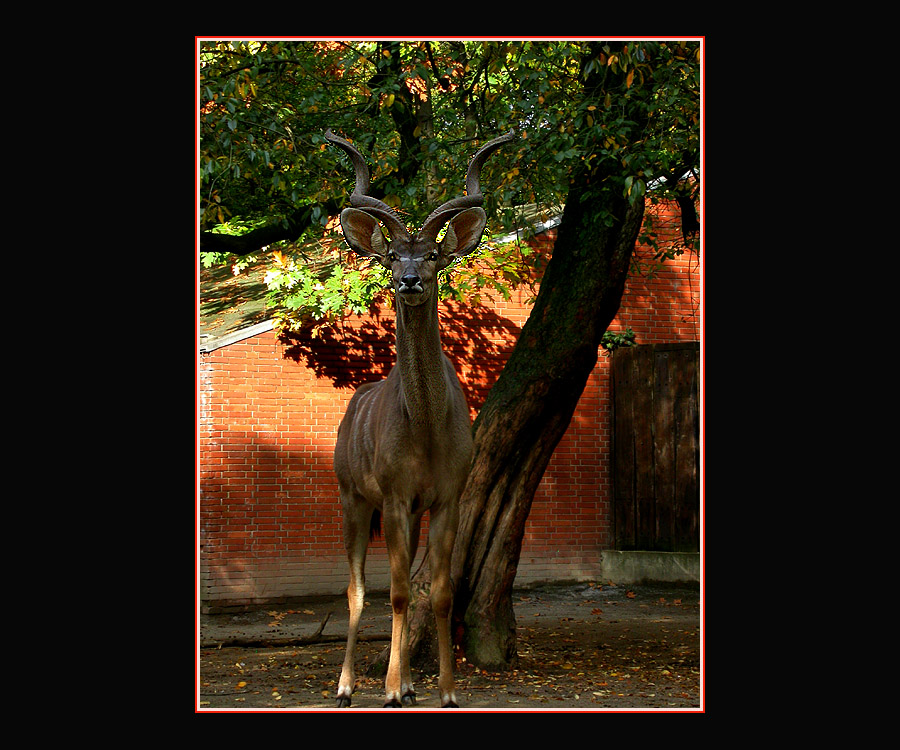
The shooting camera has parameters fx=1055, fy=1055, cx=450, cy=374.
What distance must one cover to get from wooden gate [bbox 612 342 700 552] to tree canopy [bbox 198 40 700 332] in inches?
176

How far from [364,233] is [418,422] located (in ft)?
4.43

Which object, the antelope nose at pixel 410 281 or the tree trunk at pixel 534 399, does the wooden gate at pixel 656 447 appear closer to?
the tree trunk at pixel 534 399

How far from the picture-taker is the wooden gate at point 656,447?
1595 cm

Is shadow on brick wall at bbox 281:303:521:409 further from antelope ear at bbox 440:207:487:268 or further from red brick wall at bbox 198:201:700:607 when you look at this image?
antelope ear at bbox 440:207:487:268

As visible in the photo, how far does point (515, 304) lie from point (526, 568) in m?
4.13

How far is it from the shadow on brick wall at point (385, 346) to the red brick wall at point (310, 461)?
2 centimetres

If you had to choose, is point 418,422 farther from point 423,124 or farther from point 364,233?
point 423,124

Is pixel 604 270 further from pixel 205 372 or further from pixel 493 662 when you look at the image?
pixel 205 372

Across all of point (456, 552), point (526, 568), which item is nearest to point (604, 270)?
point (456, 552)

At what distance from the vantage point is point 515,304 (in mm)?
16734

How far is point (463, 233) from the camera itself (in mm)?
7141

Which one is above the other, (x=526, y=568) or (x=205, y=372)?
(x=205, y=372)

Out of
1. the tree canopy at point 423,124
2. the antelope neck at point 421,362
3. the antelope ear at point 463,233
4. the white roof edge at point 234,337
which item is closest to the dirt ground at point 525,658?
the antelope neck at point 421,362

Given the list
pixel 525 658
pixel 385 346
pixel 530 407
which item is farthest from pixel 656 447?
pixel 530 407
